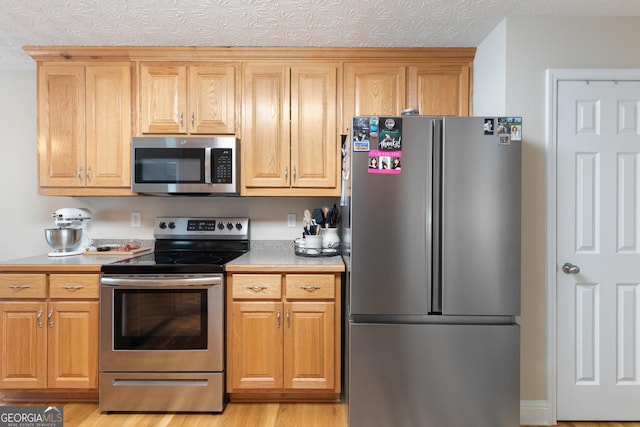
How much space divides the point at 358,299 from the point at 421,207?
21.7 inches

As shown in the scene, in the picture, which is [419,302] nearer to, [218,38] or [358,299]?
[358,299]

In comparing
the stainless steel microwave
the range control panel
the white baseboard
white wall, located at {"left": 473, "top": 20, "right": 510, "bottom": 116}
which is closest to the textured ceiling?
white wall, located at {"left": 473, "top": 20, "right": 510, "bottom": 116}

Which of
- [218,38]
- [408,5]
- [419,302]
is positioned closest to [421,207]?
[419,302]

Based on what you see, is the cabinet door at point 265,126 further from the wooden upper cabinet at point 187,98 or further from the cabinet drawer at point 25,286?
the cabinet drawer at point 25,286

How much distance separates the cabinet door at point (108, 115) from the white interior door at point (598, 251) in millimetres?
Result: 2708

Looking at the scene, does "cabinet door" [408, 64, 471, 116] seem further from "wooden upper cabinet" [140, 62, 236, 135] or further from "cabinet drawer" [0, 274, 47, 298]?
"cabinet drawer" [0, 274, 47, 298]

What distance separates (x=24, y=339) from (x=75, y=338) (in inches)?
12.1

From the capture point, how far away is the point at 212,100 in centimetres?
234

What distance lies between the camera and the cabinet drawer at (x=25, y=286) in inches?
78.7

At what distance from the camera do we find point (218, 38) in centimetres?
221

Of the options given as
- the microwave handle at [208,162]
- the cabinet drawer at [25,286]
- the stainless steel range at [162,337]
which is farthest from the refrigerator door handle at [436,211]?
the cabinet drawer at [25,286]

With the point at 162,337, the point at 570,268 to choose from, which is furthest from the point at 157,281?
the point at 570,268

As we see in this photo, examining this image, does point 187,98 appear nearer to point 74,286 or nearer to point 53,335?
point 74,286

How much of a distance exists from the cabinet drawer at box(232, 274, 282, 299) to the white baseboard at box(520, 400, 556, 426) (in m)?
1.52
